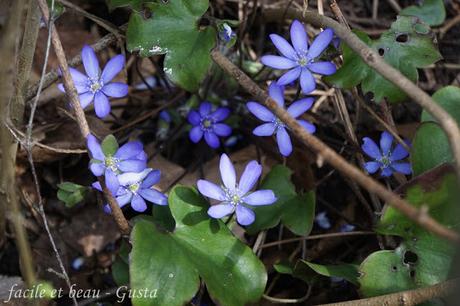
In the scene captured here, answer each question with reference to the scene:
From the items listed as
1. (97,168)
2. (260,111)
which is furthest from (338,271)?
(97,168)

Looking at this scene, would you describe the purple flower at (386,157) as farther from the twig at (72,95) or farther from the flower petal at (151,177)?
the twig at (72,95)

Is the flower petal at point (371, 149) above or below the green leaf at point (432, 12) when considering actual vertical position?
below

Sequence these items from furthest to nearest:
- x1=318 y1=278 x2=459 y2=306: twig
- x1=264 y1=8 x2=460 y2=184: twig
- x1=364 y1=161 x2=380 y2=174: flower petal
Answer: x1=364 y1=161 x2=380 y2=174: flower petal, x1=318 y1=278 x2=459 y2=306: twig, x1=264 y1=8 x2=460 y2=184: twig

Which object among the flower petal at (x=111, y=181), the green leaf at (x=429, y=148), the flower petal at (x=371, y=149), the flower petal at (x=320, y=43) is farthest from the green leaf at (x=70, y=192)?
the green leaf at (x=429, y=148)

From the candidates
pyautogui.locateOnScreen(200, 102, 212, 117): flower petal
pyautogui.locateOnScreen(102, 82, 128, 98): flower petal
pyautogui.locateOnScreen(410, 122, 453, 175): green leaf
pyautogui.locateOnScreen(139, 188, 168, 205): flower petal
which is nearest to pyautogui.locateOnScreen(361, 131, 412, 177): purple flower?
pyautogui.locateOnScreen(410, 122, 453, 175): green leaf

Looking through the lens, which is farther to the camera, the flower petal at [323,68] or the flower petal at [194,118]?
the flower petal at [194,118]

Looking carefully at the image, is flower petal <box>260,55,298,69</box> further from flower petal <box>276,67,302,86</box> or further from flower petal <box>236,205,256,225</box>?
flower petal <box>236,205,256,225</box>

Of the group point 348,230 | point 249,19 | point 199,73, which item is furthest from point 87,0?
point 348,230
